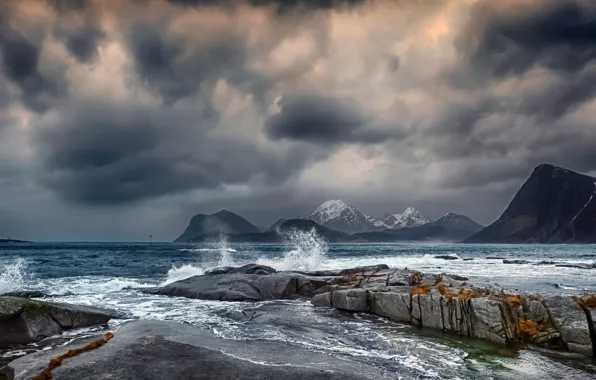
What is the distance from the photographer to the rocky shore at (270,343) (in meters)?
9.55

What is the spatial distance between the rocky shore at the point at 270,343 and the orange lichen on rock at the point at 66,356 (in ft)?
0.76

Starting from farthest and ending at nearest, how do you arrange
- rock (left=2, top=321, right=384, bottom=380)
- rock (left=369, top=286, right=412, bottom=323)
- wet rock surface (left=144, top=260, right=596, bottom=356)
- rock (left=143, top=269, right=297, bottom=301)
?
rock (left=143, top=269, right=297, bottom=301) → rock (left=369, top=286, right=412, bottom=323) → wet rock surface (left=144, top=260, right=596, bottom=356) → rock (left=2, top=321, right=384, bottom=380)

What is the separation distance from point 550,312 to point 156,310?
2021 cm

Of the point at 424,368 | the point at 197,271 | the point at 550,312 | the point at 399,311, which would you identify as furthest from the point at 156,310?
the point at 197,271

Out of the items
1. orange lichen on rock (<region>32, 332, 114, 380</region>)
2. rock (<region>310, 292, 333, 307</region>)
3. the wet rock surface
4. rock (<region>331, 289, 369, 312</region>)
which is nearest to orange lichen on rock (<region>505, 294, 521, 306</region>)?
the wet rock surface

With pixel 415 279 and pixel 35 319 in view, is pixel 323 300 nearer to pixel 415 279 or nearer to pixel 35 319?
pixel 415 279

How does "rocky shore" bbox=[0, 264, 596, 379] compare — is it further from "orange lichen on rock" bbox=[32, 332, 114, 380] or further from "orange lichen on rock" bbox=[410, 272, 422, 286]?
"orange lichen on rock" bbox=[32, 332, 114, 380]

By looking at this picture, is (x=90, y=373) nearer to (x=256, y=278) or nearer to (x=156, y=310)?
(x=156, y=310)

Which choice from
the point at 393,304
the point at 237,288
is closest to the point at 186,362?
the point at 393,304

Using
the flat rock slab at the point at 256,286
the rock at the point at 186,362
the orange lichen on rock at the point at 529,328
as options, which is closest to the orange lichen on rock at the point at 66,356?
the rock at the point at 186,362

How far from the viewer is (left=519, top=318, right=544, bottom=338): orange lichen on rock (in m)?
15.2

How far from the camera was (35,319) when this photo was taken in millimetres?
15352

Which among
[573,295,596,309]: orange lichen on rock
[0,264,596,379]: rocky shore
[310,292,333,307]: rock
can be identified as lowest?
[310,292,333,307]: rock

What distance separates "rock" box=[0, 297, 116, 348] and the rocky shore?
0.03m
